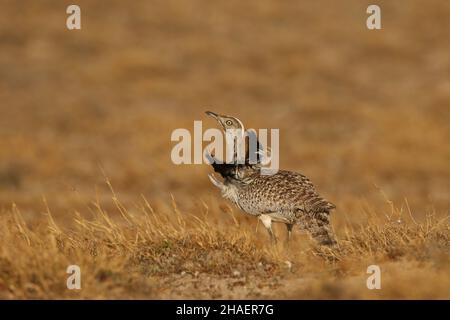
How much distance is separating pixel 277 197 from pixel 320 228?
62cm

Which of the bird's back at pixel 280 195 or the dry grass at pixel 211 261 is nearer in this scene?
the dry grass at pixel 211 261

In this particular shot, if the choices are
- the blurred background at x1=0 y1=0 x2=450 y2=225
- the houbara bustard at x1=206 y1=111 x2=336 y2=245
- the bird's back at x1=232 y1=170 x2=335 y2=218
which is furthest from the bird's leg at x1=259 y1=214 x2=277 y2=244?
the blurred background at x1=0 y1=0 x2=450 y2=225

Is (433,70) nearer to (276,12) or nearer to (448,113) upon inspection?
(448,113)

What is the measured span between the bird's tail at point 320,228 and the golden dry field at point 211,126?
0.37 ft

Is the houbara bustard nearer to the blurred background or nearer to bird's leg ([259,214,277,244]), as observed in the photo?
bird's leg ([259,214,277,244])

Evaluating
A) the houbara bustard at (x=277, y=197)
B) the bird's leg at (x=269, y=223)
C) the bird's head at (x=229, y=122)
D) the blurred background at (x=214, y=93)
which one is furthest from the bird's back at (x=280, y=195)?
the blurred background at (x=214, y=93)

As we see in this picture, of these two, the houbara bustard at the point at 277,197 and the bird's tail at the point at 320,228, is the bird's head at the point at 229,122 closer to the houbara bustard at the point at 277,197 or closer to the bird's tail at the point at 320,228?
the houbara bustard at the point at 277,197

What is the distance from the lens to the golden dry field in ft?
25.0

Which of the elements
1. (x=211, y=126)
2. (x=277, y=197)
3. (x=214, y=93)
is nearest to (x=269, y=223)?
(x=277, y=197)

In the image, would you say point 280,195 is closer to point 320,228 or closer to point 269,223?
point 269,223

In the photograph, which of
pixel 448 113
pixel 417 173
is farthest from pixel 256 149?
pixel 448 113

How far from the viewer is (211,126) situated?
84.5 feet

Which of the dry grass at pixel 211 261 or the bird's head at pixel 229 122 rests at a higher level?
the bird's head at pixel 229 122

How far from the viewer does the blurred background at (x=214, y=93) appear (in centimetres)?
2269
